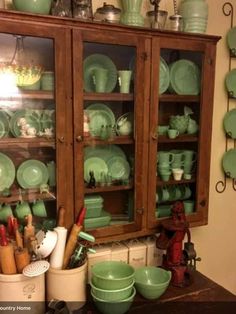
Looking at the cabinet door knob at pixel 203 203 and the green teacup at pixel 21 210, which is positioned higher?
the green teacup at pixel 21 210

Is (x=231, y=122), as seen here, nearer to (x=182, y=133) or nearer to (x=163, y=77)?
(x=182, y=133)

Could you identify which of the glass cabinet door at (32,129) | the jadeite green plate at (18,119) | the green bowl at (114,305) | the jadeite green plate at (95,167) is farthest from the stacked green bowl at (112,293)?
the jadeite green plate at (18,119)

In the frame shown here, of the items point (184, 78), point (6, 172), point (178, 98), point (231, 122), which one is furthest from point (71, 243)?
point (231, 122)

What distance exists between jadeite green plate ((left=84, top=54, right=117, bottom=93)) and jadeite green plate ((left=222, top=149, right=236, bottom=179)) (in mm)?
943

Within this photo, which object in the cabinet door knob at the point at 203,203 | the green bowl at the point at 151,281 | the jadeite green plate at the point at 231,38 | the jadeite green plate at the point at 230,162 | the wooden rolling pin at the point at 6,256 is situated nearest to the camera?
the wooden rolling pin at the point at 6,256

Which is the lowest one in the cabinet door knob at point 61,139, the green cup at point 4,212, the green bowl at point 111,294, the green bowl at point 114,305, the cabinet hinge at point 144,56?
the green bowl at point 114,305

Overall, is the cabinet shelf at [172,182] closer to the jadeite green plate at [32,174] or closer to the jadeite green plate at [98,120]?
the jadeite green plate at [98,120]

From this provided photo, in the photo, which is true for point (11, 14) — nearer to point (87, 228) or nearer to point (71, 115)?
point (71, 115)

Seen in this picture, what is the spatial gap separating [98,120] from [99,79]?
0.19 m

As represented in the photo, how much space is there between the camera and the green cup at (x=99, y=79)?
1.57 meters

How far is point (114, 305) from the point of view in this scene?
1342mm

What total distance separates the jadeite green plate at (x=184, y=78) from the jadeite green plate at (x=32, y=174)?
0.78m

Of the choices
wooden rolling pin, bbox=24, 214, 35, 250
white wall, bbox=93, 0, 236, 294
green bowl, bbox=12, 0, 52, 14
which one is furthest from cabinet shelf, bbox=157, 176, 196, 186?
green bowl, bbox=12, 0, 52, 14

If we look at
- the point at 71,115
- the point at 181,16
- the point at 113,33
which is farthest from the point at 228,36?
the point at 71,115
